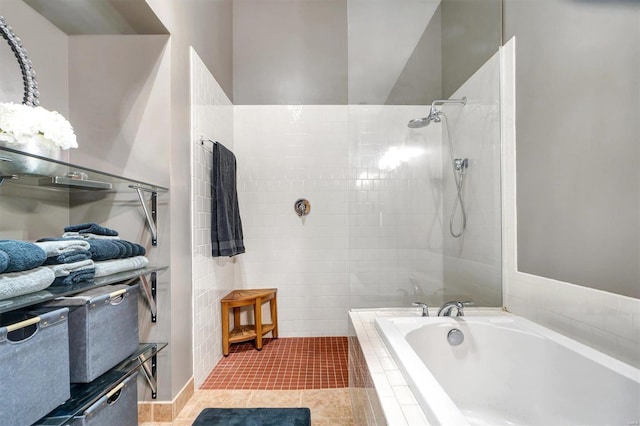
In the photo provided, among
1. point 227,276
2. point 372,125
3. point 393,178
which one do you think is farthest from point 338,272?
point 372,125

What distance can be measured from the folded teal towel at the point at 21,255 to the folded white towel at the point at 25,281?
0.06 ft

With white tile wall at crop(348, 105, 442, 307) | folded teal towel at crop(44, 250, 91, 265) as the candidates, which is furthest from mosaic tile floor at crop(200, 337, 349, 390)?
folded teal towel at crop(44, 250, 91, 265)

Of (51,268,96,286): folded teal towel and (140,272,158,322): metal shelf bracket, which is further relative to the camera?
(140,272,158,322): metal shelf bracket

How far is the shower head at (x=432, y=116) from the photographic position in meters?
1.99

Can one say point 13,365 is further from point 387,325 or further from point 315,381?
point 315,381

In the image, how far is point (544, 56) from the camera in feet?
4.81

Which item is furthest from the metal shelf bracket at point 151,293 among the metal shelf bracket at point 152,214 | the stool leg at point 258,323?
the stool leg at point 258,323

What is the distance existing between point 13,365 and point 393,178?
192 cm

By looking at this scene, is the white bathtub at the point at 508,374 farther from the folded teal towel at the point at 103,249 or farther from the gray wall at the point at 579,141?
the folded teal towel at the point at 103,249

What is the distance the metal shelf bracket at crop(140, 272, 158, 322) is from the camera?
1577 mm

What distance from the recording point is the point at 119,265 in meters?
1.31

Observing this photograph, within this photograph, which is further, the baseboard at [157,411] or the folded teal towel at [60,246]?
the baseboard at [157,411]

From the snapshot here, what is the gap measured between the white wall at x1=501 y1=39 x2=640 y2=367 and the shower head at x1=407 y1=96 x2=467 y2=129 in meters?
0.27

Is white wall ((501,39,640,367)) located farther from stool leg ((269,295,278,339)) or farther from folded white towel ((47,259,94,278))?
folded white towel ((47,259,94,278))
